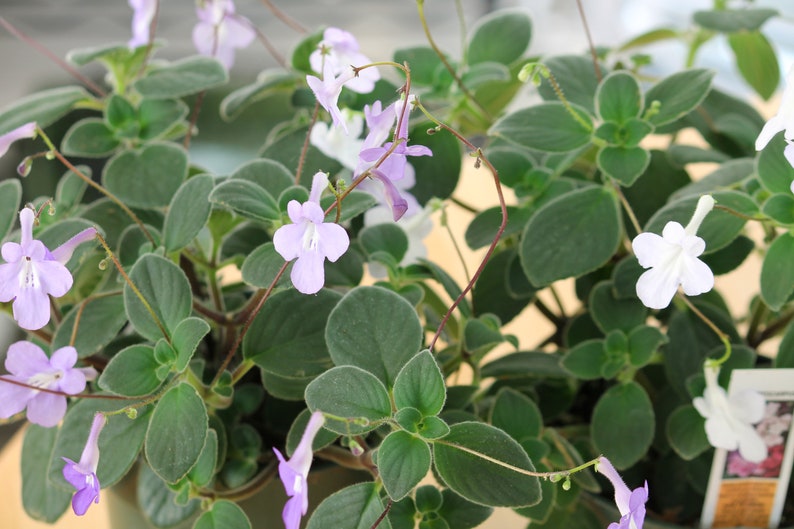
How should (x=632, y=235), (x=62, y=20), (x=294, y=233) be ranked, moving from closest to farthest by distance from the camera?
1. (x=294, y=233)
2. (x=632, y=235)
3. (x=62, y=20)

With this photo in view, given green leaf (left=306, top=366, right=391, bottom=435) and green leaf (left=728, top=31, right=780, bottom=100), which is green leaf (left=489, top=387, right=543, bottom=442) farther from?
green leaf (left=728, top=31, right=780, bottom=100)

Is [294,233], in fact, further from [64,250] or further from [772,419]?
[772,419]

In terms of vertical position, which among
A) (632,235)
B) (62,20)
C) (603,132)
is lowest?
(62,20)

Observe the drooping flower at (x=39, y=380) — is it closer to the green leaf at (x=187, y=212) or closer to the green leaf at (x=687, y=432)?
the green leaf at (x=187, y=212)

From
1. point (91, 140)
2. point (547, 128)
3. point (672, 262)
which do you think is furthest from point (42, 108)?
point (672, 262)

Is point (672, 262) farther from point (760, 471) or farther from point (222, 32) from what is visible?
point (222, 32)

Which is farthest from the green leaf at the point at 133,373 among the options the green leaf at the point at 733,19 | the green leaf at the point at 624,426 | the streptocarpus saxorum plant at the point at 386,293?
the green leaf at the point at 733,19

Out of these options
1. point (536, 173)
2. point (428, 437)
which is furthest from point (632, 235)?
point (428, 437)
